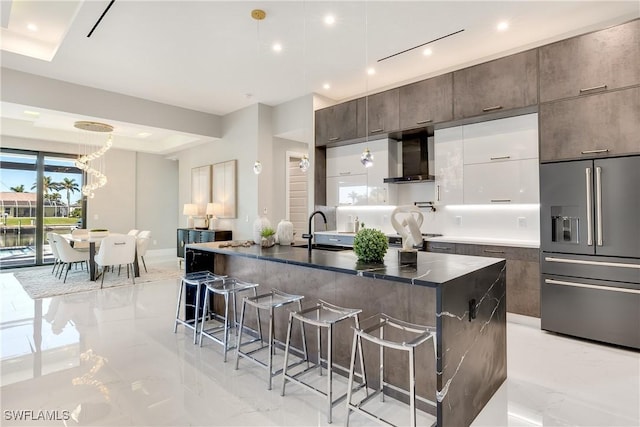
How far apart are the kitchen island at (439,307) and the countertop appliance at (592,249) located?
1310 mm

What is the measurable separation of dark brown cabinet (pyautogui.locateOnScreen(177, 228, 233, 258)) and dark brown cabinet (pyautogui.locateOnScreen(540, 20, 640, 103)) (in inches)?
229

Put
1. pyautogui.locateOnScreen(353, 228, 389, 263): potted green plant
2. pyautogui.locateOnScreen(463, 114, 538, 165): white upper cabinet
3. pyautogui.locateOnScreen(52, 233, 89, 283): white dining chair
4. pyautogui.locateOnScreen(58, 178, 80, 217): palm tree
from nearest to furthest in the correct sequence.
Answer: pyautogui.locateOnScreen(353, 228, 389, 263): potted green plant → pyautogui.locateOnScreen(463, 114, 538, 165): white upper cabinet → pyautogui.locateOnScreen(52, 233, 89, 283): white dining chair → pyautogui.locateOnScreen(58, 178, 80, 217): palm tree

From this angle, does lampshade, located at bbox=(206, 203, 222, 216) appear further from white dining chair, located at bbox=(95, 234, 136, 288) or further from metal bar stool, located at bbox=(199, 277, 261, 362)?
metal bar stool, located at bbox=(199, 277, 261, 362)

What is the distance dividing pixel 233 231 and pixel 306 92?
317 cm

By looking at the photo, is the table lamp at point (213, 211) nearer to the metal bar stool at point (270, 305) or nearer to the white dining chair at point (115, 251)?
the white dining chair at point (115, 251)

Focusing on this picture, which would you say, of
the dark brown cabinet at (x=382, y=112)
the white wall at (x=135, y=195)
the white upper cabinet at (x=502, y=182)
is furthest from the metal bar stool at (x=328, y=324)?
the white wall at (x=135, y=195)

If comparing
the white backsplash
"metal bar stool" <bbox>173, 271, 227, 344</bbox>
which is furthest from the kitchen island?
the white backsplash

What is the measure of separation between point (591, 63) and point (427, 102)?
5.58ft

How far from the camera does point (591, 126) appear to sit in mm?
3205

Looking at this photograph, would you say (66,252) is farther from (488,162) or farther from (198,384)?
(488,162)

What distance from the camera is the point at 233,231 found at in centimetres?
684

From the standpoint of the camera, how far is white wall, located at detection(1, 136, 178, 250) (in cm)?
831

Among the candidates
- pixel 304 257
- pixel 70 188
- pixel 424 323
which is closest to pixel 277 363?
pixel 304 257

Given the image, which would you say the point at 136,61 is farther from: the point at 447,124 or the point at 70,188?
the point at 70,188
